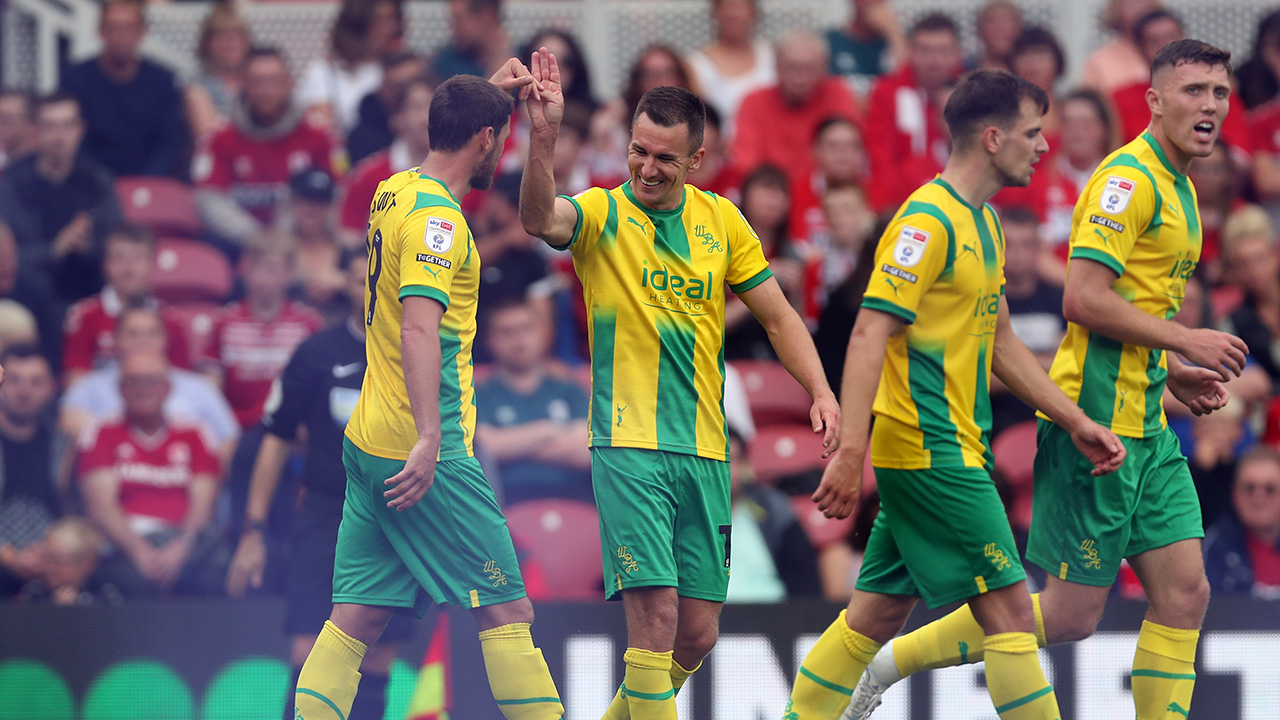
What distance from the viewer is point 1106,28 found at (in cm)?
1150

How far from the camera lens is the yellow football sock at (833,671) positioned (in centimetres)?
552

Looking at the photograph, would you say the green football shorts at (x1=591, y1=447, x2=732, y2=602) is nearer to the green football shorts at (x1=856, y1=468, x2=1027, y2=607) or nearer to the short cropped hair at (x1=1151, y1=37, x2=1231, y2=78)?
the green football shorts at (x1=856, y1=468, x2=1027, y2=607)

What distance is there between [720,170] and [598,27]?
8.24 ft

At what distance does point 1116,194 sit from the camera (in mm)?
5371

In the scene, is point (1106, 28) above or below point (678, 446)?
above

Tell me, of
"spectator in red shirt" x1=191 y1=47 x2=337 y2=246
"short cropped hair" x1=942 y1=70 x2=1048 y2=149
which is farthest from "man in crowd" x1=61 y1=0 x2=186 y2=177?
"short cropped hair" x1=942 y1=70 x2=1048 y2=149

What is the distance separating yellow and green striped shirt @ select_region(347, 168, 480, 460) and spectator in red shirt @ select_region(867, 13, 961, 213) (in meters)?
5.26

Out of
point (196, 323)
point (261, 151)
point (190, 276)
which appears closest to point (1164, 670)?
point (196, 323)

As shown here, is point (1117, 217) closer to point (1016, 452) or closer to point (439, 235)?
point (439, 235)

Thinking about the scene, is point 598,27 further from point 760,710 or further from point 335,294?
point 760,710

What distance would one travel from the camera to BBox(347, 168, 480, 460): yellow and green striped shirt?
5109 millimetres

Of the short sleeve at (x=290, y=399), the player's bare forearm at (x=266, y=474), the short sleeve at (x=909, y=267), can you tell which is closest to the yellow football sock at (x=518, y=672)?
the short sleeve at (x=909, y=267)

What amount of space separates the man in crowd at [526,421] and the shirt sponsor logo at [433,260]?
342cm

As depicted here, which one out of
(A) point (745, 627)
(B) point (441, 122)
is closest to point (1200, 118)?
(B) point (441, 122)
